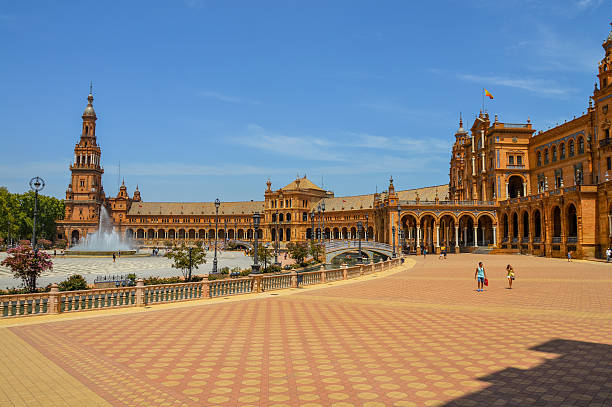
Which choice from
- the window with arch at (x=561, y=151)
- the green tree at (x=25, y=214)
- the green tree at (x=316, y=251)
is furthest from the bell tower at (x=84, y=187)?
the window with arch at (x=561, y=151)

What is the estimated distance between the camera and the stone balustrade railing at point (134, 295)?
1595cm

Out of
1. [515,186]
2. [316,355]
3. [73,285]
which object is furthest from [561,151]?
[316,355]

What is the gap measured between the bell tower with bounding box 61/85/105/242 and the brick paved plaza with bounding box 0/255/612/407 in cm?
12632

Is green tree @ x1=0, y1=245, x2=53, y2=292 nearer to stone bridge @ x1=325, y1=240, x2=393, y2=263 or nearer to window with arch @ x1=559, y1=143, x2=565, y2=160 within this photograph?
stone bridge @ x1=325, y1=240, x2=393, y2=263

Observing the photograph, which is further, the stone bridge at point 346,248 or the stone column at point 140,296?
the stone bridge at point 346,248

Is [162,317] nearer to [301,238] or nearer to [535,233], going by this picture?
[535,233]

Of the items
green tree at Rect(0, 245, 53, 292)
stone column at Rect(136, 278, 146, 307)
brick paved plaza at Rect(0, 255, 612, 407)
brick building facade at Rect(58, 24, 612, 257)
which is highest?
brick building facade at Rect(58, 24, 612, 257)

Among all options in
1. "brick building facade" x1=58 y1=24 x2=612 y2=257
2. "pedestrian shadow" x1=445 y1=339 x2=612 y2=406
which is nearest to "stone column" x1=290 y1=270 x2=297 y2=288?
"pedestrian shadow" x1=445 y1=339 x2=612 y2=406

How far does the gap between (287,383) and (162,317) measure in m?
8.48

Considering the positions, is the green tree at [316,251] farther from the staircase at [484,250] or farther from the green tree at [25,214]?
the green tree at [25,214]

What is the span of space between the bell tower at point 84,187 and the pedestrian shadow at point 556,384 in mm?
136659

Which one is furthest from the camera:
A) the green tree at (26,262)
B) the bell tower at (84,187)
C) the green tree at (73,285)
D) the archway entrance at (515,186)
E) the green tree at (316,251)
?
the bell tower at (84,187)

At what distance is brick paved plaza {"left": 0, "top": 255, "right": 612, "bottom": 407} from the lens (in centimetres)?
785

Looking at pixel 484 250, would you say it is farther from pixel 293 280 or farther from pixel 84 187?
pixel 84 187
